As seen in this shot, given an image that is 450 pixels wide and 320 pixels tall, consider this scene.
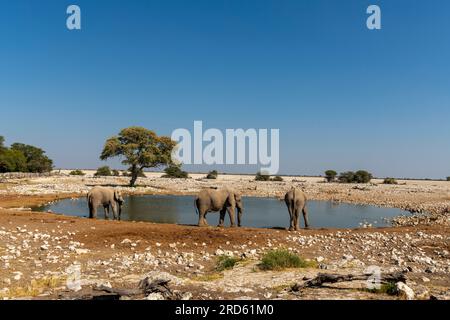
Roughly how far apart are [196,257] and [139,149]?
50.1 m

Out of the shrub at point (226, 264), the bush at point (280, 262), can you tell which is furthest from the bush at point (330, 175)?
the shrub at point (226, 264)

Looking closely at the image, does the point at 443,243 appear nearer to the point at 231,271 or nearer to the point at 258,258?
the point at 258,258

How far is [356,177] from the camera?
107688 millimetres

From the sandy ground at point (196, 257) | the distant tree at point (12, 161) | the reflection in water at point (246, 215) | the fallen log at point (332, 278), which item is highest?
the distant tree at point (12, 161)

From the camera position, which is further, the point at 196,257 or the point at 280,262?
the point at 196,257

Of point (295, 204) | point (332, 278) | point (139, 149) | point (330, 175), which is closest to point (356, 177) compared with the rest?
point (330, 175)

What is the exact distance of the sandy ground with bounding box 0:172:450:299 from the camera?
29.6ft

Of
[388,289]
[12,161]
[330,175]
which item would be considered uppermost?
[12,161]

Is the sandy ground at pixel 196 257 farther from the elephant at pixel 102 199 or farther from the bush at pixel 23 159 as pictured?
the bush at pixel 23 159

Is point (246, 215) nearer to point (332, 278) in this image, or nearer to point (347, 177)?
point (332, 278)

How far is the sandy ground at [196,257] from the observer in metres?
9.03

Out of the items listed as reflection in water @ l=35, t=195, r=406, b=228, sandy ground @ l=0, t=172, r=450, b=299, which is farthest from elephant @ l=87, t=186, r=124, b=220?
sandy ground @ l=0, t=172, r=450, b=299

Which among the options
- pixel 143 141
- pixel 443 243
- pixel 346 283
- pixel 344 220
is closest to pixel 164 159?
pixel 143 141

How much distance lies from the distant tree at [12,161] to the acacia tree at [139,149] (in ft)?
109
